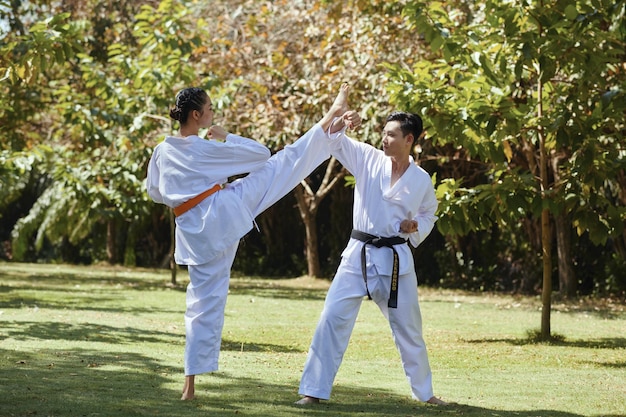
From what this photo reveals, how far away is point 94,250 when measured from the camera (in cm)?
2844

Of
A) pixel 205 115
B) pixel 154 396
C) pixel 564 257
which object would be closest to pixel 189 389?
pixel 154 396

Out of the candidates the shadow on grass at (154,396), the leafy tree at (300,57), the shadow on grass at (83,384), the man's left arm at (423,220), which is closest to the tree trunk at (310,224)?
the leafy tree at (300,57)

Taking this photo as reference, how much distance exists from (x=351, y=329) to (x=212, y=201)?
1244mm

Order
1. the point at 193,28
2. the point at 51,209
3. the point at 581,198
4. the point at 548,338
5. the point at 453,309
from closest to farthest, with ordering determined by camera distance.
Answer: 1. the point at 581,198
2. the point at 548,338
3. the point at 453,309
4. the point at 193,28
5. the point at 51,209

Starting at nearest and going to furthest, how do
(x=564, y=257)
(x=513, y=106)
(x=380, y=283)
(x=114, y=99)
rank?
(x=380, y=283)
(x=513, y=106)
(x=114, y=99)
(x=564, y=257)

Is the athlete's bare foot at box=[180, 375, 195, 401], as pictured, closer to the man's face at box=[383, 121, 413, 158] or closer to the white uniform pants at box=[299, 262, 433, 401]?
the white uniform pants at box=[299, 262, 433, 401]

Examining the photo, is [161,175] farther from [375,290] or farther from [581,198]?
[581,198]

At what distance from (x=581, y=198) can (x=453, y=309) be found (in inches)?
224

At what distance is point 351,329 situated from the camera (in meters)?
6.99

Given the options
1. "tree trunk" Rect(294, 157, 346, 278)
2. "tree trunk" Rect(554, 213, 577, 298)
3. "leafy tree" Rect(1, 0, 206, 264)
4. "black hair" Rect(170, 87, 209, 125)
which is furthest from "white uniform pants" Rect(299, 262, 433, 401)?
"tree trunk" Rect(294, 157, 346, 278)

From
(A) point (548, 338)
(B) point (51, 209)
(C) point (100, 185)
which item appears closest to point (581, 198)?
(A) point (548, 338)

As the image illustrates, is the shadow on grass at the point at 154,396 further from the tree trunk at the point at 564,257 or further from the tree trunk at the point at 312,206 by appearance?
the tree trunk at the point at 312,206

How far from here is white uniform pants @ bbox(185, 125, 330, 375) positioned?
21.8 feet

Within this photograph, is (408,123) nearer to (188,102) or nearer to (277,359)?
(188,102)
